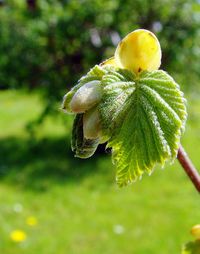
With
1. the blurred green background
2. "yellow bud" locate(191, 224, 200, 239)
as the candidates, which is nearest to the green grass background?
the blurred green background

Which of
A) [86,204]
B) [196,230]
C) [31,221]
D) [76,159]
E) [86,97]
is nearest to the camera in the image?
[86,97]

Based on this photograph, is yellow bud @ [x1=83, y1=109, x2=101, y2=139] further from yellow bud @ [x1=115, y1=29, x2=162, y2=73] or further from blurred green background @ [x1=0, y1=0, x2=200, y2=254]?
Answer: blurred green background @ [x1=0, y1=0, x2=200, y2=254]

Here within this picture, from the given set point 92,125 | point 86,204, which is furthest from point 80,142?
point 86,204

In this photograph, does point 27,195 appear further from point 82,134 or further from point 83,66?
point 82,134

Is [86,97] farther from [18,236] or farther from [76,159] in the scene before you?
[76,159]

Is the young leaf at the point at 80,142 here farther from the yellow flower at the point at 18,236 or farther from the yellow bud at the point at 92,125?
the yellow flower at the point at 18,236

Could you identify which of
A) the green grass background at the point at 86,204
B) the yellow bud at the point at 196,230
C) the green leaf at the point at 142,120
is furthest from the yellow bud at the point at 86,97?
the green grass background at the point at 86,204
